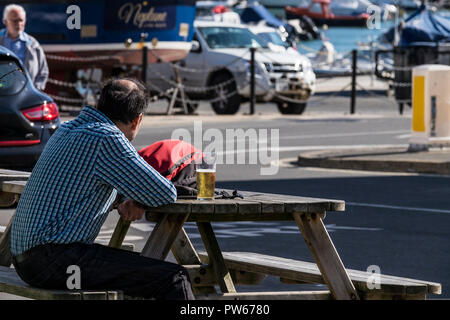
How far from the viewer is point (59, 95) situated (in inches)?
1078

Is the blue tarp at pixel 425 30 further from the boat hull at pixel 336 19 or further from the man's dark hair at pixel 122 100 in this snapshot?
the boat hull at pixel 336 19

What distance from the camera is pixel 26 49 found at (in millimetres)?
14883

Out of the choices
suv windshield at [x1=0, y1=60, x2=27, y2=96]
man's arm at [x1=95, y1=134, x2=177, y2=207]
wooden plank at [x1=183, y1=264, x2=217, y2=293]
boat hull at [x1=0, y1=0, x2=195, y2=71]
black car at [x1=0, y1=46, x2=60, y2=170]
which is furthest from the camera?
boat hull at [x1=0, y1=0, x2=195, y2=71]

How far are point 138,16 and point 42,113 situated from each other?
1497 centimetres

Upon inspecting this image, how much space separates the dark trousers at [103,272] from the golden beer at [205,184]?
0.56 metres

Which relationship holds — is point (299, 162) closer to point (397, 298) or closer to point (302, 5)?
point (397, 298)

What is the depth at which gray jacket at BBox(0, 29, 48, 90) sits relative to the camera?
14852mm

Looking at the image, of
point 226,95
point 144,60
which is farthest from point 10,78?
point 226,95

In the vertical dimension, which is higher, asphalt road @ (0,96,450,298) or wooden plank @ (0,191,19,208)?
wooden plank @ (0,191,19,208)

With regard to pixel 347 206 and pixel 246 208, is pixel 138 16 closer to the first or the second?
pixel 347 206

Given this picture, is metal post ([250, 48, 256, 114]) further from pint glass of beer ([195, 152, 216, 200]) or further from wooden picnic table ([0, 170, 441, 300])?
pint glass of beer ([195, 152, 216, 200])

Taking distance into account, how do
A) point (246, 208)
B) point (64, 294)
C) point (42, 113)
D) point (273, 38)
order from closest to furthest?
point (64, 294), point (246, 208), point (42, 113), point (273, 38)

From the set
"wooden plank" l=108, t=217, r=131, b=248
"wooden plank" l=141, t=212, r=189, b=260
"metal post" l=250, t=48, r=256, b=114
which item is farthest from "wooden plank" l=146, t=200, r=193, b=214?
"metal post" l=250, t=48, r=256, b=114

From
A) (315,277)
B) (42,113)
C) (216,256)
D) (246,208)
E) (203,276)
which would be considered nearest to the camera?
(246,208)
